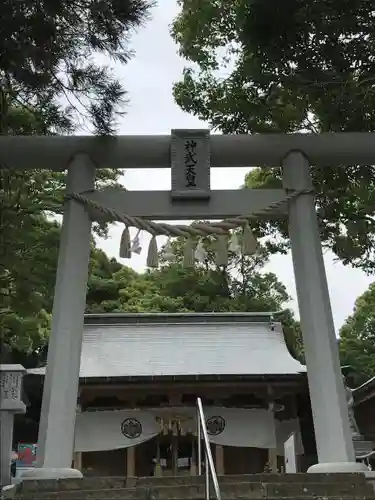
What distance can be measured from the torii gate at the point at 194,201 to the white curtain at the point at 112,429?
4806mm

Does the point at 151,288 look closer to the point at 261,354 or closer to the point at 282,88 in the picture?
the point at 261,354

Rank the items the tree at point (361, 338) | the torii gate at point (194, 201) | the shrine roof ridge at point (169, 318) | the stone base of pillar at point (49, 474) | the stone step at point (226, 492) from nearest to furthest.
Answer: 1. the stone step at point (226, 492)
2. the stone base of pillar at point (49, 474)
3. the torii gate at point (194, 201)
4. the shrine roof ridge at point (169, 318)
5. the tree at point (361, 338)

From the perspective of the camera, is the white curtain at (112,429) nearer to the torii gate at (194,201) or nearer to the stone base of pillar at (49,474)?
the torii gate at (194,201)

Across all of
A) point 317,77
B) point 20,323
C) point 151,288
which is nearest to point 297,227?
point 317,77

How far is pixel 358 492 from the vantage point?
14.6 ft

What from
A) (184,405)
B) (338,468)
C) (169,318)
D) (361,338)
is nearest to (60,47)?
(338,468)

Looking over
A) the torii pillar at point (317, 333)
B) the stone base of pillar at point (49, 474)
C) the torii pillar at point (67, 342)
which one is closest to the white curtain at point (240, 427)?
the torii pillar at point (317, 333)

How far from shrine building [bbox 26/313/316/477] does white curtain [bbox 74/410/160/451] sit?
17mm

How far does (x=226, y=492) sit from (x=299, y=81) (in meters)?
4.06

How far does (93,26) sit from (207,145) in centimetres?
170

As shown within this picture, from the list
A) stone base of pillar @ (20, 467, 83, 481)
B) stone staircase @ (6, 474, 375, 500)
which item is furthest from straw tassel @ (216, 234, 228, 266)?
stone base of pillar @ (20, 467, 83, 481)

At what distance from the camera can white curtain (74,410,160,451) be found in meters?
9.76

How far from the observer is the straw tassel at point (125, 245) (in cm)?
592

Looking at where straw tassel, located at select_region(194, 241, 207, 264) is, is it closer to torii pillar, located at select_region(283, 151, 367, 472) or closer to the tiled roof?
torii pillar, located at select_region(283, 151, 367, 472)
